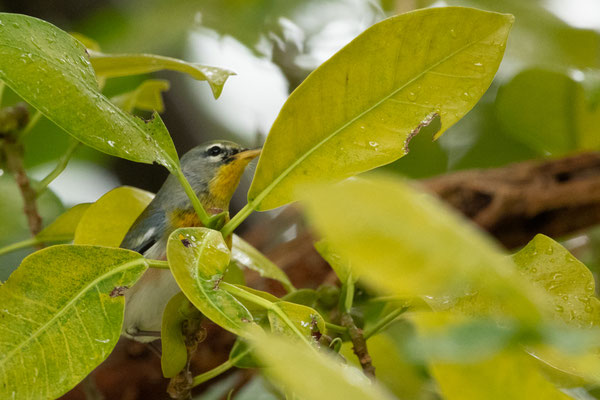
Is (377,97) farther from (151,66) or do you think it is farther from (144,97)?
(144,97)

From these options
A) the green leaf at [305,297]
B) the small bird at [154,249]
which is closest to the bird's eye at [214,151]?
the small bird at [154,249]

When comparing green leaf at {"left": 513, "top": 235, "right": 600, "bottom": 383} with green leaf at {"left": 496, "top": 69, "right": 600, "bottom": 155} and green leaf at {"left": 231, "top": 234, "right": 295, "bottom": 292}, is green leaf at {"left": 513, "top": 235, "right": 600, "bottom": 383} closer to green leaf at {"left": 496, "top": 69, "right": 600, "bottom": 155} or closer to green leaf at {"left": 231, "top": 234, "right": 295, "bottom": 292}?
green leaf at {"left": 231, "top": 234, "right": 295, "bottom": 292}

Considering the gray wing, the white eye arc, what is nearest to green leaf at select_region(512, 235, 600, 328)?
the gray wing

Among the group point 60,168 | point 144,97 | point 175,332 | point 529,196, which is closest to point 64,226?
point 60,168

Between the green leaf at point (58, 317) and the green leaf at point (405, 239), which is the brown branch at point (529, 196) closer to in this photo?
the green leaf at point (58, 317)

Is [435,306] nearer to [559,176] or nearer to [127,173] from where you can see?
[559,176]
